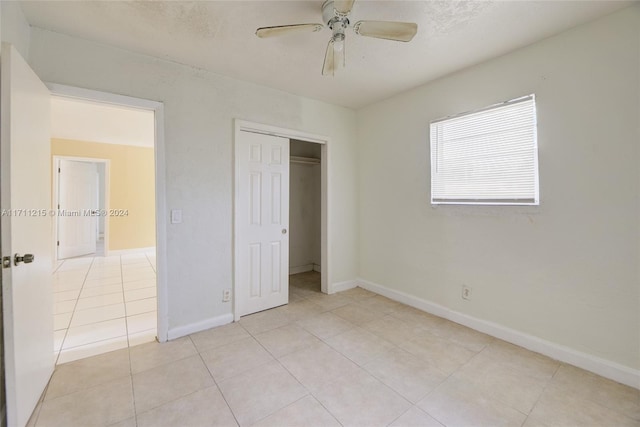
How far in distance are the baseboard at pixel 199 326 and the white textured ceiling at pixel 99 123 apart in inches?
103

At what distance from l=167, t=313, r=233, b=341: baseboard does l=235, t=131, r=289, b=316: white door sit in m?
0.17

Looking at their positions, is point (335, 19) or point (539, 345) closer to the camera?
point (335, 19)

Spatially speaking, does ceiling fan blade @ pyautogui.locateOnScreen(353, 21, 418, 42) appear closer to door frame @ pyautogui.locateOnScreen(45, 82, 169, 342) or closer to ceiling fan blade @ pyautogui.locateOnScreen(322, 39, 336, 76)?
ceiling fan blade @ pyautogui.locateOnScreen(322, 39, 336, 76)

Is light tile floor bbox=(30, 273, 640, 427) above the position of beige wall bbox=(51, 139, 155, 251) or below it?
below

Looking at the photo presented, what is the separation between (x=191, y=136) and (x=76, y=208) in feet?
18.4

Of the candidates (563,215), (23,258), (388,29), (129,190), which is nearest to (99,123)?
(129,190)

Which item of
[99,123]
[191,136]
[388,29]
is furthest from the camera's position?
[99,123]

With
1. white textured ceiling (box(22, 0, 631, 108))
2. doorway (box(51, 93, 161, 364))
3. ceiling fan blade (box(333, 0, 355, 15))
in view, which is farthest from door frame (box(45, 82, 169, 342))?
ceiling fan blade (box(333, 0, 355, 15))

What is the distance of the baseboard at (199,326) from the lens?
8.11 feet

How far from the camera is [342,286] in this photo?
375 cm

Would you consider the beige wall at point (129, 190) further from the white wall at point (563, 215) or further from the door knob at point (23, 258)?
the white wall at point (563, 215)

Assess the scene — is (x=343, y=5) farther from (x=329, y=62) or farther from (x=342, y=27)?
(x=329, y=62)

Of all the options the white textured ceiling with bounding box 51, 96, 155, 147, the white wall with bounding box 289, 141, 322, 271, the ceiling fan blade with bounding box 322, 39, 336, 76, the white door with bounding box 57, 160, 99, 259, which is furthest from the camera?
the white door with bounding box 57, 160, 99, 259

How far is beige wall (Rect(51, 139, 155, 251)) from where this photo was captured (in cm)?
602
